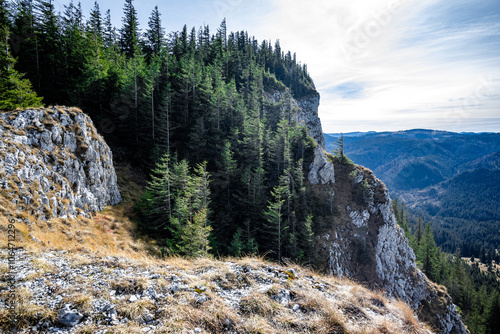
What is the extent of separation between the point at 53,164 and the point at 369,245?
47537 millimetres

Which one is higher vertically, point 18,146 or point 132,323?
point 18,146

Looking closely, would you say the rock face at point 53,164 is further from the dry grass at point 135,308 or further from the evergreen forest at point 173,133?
the dry grass at point 135,308

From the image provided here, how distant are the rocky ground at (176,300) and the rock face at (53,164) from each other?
8.42 meters

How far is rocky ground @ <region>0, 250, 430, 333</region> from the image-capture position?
15.5ft

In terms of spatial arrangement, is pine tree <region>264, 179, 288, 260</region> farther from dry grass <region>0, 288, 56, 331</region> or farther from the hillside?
dry grass <region>0, 288, 56, 331</region>

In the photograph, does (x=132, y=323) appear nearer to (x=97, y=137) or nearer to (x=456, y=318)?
(x=97, y=137)

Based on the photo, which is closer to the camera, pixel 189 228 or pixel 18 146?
pixel 18 146

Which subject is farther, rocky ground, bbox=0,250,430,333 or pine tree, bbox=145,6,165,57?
pine tree, bbox=145,6,165,57

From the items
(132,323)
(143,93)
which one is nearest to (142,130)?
(143,93)

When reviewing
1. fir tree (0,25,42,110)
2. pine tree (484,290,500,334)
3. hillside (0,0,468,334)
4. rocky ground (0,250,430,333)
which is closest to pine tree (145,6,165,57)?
hillside (0,0,468,334)

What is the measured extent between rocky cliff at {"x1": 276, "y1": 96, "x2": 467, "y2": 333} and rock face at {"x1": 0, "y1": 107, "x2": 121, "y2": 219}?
3235 cm

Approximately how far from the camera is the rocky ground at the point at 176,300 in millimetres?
4734

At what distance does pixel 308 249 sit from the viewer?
30.8 meters

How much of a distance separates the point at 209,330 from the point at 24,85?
92.6 ft
